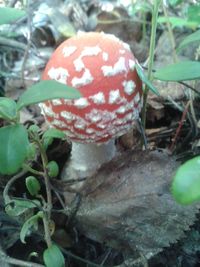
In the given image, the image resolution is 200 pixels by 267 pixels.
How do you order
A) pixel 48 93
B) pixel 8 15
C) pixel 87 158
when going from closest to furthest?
1. pixel 48 93
2. pixel 8 15
3. pixel 87 158

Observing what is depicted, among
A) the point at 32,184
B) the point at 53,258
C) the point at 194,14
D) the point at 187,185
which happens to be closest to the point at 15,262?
the point at 53,258

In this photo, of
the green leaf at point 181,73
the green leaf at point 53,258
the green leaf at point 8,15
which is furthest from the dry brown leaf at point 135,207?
the green leaf at point 8,15

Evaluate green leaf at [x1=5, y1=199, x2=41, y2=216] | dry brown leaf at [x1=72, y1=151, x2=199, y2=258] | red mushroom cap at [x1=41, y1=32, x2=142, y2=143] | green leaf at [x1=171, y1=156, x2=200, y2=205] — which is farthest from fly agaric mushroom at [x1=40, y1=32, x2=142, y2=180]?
green leaf at [x1=171, y1=156, x2=200, y2=205]

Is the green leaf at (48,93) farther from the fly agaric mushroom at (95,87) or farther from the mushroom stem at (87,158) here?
the mushroom stem at (87,158)

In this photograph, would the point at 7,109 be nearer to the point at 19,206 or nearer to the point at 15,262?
the point at 19,206

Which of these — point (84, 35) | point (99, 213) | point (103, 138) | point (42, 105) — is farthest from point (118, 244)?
point (84, 35)

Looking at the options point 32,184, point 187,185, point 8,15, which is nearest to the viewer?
point 187,185

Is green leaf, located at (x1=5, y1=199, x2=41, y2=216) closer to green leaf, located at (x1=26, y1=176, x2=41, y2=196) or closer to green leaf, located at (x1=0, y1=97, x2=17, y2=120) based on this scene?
green leaf, located at (x1=26, y1=176, x2=41, y2=196)
